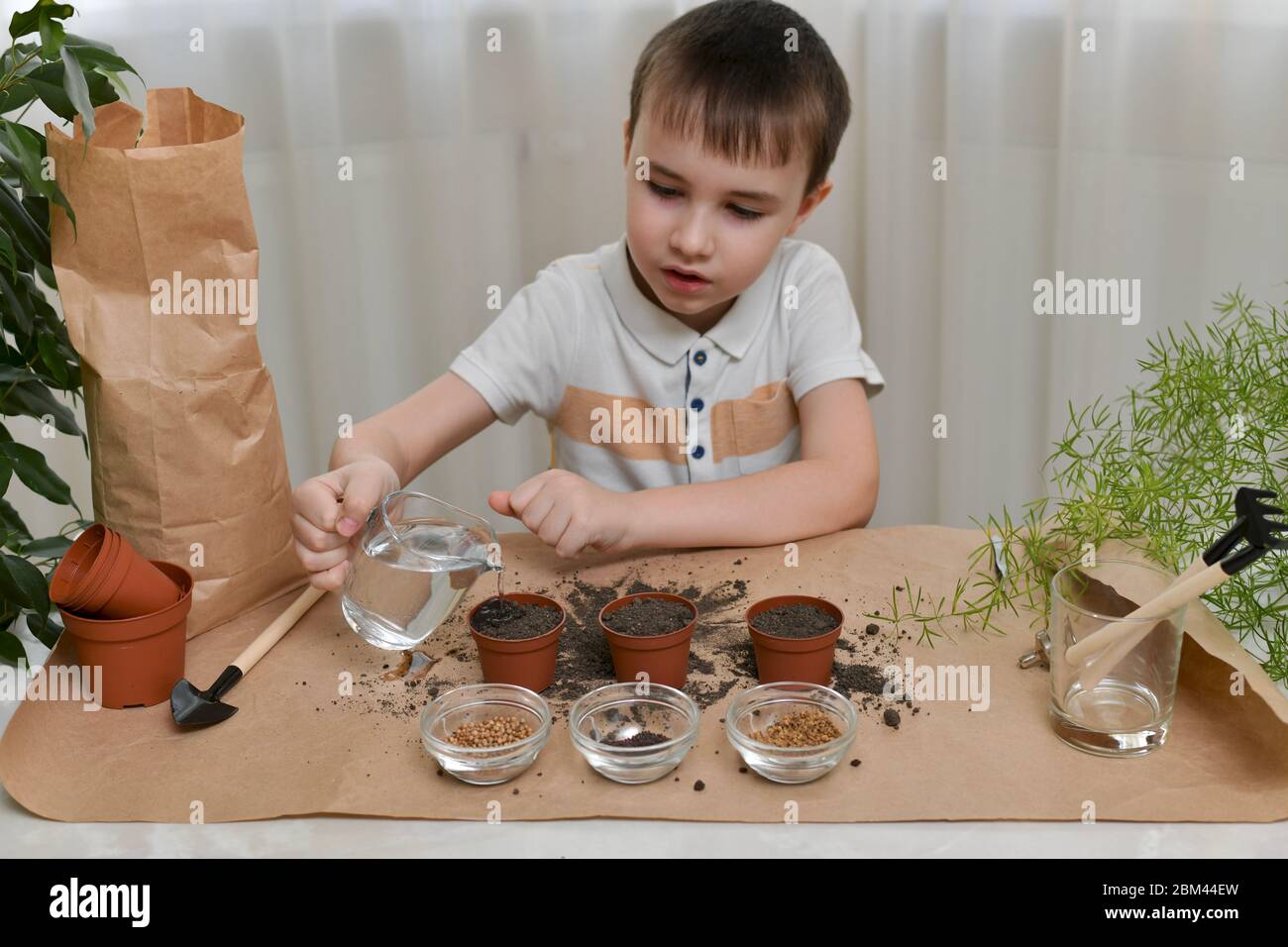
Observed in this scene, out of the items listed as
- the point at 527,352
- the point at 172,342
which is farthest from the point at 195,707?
the point at 527,352

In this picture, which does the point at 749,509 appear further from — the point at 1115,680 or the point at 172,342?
the point at 172,342

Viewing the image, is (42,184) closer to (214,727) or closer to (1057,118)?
(214,727)

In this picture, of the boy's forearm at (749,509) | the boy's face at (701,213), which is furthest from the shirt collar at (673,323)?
the boy's forearm at (749,509)

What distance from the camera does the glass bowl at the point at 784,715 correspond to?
856 mm

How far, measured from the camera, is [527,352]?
1519 mm

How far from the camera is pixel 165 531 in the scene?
1095mm

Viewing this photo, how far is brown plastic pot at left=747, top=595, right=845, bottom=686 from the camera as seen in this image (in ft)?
3.18

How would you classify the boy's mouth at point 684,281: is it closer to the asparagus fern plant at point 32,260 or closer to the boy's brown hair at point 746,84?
the boy's brown hair at point 746,84

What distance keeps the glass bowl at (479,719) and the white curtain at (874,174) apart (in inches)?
42.2

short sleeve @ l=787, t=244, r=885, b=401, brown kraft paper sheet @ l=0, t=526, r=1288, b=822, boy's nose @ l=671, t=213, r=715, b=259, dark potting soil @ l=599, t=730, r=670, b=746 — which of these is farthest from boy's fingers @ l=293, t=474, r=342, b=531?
short sleeve @ l=787, t=244, r=885, b=401

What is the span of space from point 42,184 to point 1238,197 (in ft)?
5.24

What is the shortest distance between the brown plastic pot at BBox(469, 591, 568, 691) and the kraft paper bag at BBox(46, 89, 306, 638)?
11.3 inches

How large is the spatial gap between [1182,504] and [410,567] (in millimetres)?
668
